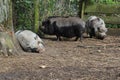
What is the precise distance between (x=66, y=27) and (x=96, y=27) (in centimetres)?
102

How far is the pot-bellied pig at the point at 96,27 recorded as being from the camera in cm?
1045

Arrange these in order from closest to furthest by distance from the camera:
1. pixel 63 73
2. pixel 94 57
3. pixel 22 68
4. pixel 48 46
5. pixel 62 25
A: pixel 63 73 < pixel 22 68 < pixel 94 57 < pixel 48 46 < pixel 62 25

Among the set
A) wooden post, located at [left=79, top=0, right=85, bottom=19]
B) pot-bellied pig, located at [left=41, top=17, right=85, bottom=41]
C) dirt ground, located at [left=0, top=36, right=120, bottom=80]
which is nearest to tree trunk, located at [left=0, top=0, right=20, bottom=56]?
dirt ground, located at [left=0, top=36, right=120, bottom=80]

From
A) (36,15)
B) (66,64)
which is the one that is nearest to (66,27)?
(36,15)

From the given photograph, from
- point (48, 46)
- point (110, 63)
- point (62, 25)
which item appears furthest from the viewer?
point (62, 25)

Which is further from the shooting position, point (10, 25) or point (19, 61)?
point (10, 25)

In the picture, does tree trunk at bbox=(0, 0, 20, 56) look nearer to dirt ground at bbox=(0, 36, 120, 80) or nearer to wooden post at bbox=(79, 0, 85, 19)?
dirt ground at bbox=(0, 36, 120, 80)

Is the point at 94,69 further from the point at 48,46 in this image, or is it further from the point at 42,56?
the point at 48,46

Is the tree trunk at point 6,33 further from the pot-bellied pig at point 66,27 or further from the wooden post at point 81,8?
the wooden post at point 81,8

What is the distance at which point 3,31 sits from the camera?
7203 mm

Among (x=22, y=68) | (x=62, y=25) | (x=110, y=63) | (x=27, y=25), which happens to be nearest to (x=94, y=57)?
(x=110, y=63)

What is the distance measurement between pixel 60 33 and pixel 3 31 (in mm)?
3039

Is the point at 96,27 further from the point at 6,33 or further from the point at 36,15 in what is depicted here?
the point at 6,33

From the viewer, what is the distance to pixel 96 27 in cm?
1057
